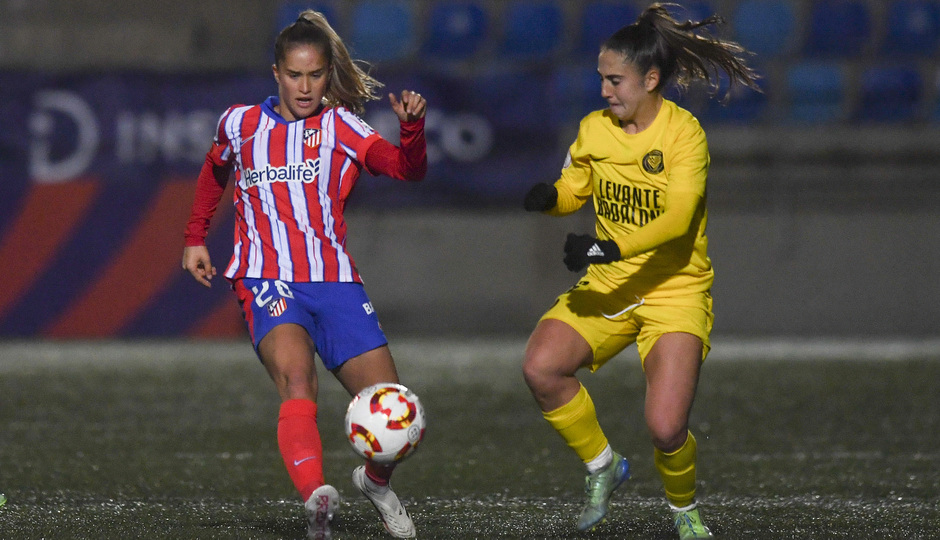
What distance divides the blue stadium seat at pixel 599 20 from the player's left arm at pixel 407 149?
914cm

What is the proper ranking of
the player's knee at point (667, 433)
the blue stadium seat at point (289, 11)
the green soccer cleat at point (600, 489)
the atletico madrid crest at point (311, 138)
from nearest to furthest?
the player's knee at point (667, 433) < the atletico madrid crest at point (311, 138) < the green soccer cleat at point (600, 489) < the blue stadium seat at point (289, 11)

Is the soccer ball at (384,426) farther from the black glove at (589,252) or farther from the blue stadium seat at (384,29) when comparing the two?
the blue stadium seat at (384,29)

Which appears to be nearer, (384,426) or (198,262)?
(384,426)

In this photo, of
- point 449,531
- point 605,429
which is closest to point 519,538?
point 449,531

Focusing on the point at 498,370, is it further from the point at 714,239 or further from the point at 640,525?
the point at 640,525

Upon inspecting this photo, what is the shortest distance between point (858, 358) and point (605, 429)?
3485mm

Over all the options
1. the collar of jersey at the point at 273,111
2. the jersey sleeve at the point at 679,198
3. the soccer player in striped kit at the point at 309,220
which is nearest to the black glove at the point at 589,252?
the jersey sleeve at the point at 679,198

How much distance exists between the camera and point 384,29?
13.2 m

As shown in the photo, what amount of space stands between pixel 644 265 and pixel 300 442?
1230 mm

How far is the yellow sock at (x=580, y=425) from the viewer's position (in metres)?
4.46

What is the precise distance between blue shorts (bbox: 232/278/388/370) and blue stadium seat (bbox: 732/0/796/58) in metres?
9.74

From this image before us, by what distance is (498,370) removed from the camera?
8.84 m

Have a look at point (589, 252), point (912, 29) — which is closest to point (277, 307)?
point (589, 252)

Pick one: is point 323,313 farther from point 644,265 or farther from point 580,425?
point 644,265
